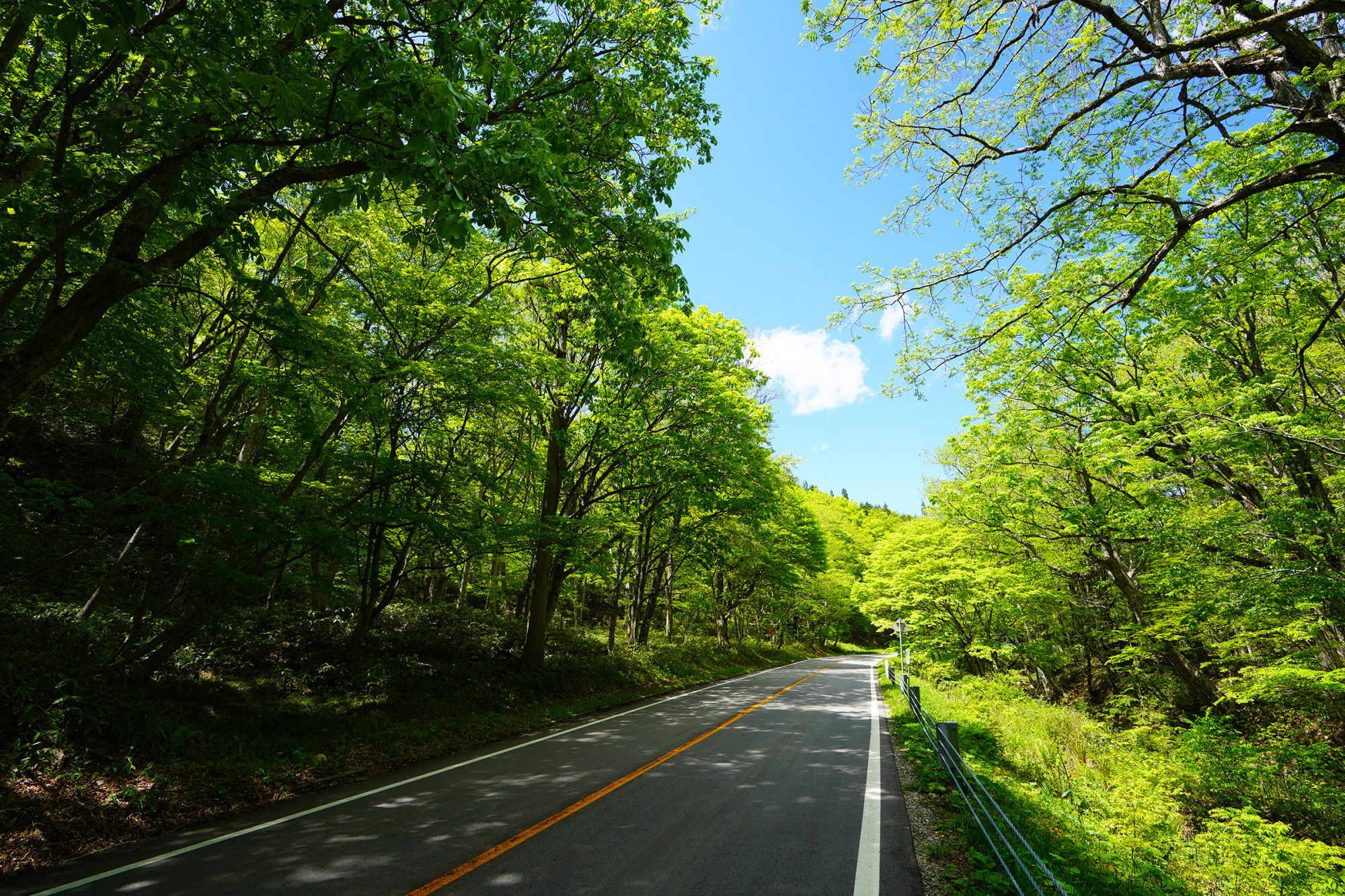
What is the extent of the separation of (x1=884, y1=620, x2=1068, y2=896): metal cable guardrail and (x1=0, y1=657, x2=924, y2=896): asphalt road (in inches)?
26.7

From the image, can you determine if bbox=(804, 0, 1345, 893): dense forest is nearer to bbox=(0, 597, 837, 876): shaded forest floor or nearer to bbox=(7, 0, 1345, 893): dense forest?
bbox=(7, 0, 1345, 893): dense forest

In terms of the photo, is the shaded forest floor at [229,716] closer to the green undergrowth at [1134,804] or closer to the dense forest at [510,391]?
the dense forest at [510,391]

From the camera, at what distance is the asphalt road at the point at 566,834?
4.07 meters

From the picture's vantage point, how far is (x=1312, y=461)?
946 cm

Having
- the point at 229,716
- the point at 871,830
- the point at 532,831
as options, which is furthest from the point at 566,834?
the point at 229,716

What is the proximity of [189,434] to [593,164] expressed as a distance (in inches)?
509

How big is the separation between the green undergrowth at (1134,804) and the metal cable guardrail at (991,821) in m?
0.13

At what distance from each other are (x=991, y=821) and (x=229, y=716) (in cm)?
956

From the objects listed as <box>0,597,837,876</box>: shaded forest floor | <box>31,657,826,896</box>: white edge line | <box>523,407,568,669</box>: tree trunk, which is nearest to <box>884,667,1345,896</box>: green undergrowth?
<box>31,657,826,896</box>: white edge line

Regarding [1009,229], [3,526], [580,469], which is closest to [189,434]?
[3,526]

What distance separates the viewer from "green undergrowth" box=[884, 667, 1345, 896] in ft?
15.8

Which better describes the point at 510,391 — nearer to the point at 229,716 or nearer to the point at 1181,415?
the point at 229,716

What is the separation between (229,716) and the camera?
25.3ft

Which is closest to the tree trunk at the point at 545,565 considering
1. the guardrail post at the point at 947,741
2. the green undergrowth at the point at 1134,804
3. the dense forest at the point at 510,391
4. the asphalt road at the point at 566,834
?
the dense forest at the point at 510,391
